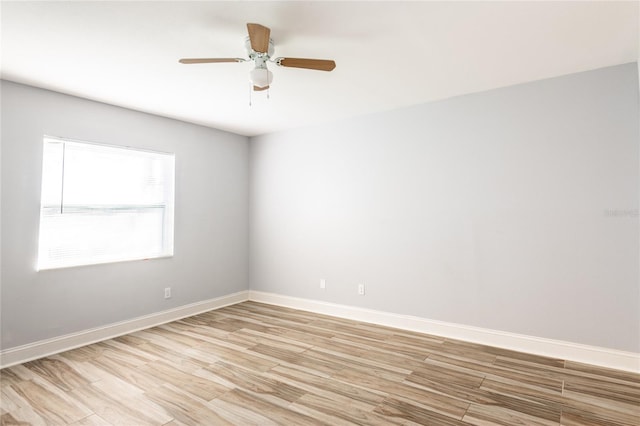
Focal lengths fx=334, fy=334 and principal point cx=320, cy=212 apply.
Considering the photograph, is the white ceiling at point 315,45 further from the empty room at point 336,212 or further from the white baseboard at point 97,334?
the white baseboard at point 97,334

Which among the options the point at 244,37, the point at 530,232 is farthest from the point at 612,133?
the point at 244,37

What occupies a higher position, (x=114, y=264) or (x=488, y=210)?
(x=488, y=210)

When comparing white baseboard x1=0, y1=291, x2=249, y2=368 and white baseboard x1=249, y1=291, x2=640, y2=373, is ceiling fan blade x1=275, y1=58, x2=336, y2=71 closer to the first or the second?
white baseboard x1=249, y1=291, x2=640, y2=373

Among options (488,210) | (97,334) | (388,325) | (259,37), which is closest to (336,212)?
(388,325)

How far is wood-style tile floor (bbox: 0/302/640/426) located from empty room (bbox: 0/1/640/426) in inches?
0.8

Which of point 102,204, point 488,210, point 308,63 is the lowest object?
point 488,210

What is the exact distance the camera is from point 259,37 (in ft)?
6.82

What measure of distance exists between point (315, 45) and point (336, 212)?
2.32m

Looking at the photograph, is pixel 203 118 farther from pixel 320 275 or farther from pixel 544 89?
pixel 544 89

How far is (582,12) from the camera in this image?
208 cm

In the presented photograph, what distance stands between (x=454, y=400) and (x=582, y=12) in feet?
A: 8.71

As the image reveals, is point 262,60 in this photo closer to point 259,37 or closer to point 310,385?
point 259,37

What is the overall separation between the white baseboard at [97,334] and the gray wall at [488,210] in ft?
4.27

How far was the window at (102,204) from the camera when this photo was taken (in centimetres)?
328
